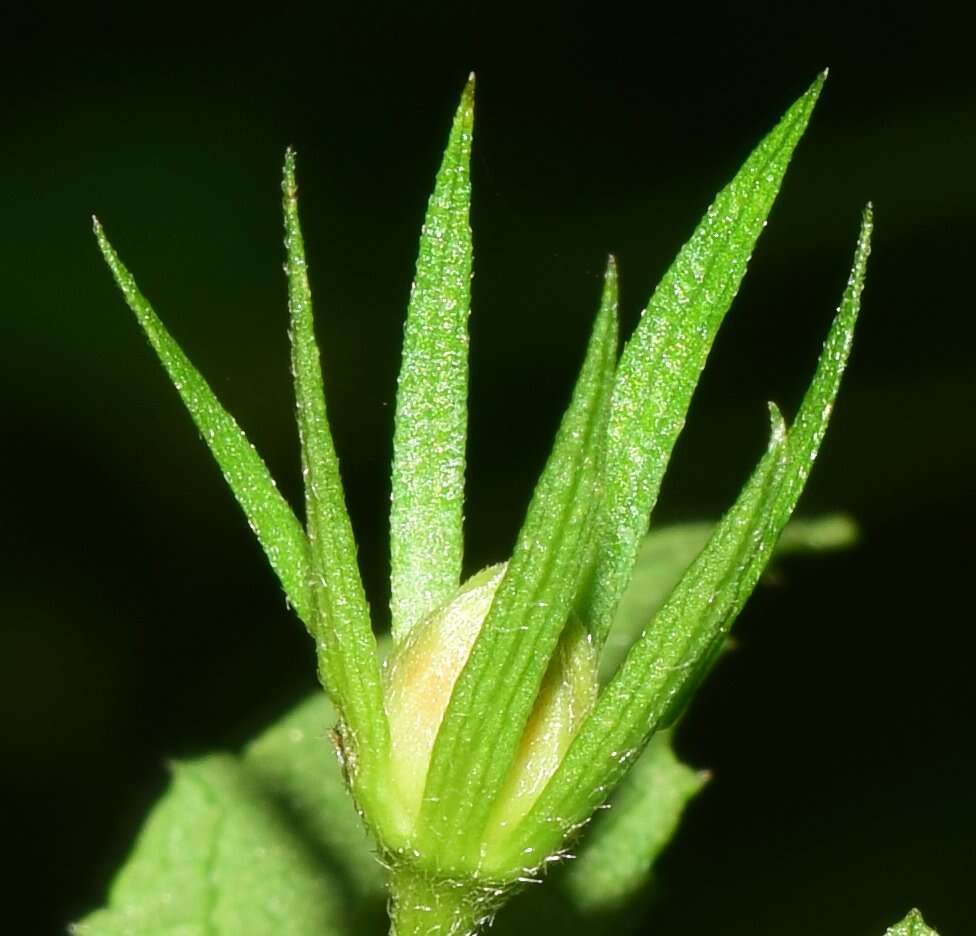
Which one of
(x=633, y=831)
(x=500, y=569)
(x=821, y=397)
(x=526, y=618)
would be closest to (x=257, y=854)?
(x=633, y=831)

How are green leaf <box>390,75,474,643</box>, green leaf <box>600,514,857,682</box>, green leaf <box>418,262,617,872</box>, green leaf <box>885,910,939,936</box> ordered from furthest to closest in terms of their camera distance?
green leaf <box>600,514,857,682</box>
green leaf <box>390,75,474,643</box>
green leaf <box>885,910,939,936</box>
green leaf <box>418,262,617,872</box>

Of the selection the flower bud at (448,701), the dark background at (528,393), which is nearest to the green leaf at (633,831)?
the dark background at (528,393)

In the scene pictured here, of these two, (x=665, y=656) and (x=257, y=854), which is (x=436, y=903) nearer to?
(x=665, y=656)

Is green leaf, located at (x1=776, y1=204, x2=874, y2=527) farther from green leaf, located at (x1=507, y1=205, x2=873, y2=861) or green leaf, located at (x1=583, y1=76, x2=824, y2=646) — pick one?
green leaf, located at (x1=583, y1=76, x2=824, y2=646)

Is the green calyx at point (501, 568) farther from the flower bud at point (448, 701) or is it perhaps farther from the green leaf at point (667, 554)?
the green leaf at point (667, 554)

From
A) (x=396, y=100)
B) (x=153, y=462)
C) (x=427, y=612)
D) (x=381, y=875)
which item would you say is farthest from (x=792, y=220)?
(x=427, y=612)

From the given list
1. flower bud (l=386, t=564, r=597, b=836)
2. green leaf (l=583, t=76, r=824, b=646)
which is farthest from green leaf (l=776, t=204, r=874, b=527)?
flower bud (l=386, t=564, r=597, b=836)
